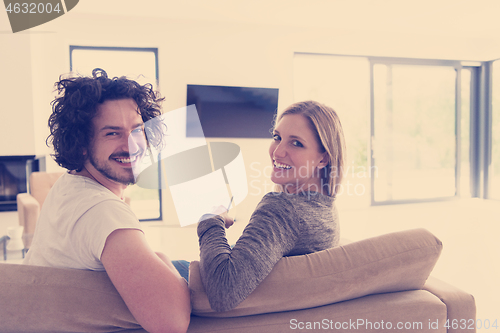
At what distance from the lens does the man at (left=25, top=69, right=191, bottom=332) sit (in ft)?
2.47

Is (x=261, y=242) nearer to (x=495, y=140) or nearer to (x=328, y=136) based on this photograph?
Result: (x=328, y=136)

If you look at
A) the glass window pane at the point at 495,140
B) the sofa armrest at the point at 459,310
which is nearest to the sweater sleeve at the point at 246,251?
the sofa armrest at the point at 459,310

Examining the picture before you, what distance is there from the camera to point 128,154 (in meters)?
1.05

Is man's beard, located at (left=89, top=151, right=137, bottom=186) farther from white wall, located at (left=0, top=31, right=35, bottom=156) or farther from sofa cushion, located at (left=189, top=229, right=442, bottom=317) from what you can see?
Answer: white wall, located at (left=0, top=31, right=35, bottom=156)

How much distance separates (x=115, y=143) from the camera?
41.4 inches

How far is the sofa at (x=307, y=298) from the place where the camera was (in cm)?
75

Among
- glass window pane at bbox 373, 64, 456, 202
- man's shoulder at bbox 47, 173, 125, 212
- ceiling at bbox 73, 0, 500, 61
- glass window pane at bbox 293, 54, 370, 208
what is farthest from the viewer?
glass window pane at bbox 373, 64, 456, 202

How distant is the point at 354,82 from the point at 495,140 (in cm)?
269

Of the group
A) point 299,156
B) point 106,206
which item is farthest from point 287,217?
point 106,206

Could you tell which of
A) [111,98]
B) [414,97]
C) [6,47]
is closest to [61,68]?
[6,47]

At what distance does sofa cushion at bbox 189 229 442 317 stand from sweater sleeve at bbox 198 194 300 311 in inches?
1.2

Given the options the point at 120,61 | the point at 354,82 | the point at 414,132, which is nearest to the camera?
the point at 120,61

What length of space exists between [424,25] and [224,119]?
10.3ft

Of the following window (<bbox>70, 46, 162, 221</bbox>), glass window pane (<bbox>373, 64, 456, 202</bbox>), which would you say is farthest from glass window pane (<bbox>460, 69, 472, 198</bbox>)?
window (<bbox>70, 46, 162, 221</bbox>)
